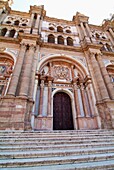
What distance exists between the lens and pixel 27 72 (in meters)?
8.23

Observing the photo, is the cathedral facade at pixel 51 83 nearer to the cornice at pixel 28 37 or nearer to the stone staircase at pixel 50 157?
the cornice at pixel 28 37

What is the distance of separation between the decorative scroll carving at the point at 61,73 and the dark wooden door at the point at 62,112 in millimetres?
1717

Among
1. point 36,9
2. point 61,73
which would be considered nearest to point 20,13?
point 36,9

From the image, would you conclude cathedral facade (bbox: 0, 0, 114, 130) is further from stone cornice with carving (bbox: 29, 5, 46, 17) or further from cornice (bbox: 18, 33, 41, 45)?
stone cornice with carving (bbox: 29, 5, 46, 17)

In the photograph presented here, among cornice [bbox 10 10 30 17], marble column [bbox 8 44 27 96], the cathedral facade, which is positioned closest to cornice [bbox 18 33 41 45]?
the cathedral facade

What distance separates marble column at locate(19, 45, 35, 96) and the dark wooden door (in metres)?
3.15

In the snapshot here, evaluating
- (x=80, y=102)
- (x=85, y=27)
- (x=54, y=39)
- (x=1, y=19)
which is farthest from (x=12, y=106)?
(x=85, y=27)

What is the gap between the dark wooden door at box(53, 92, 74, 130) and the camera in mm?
8352

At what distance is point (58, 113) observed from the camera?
8883 millimetres

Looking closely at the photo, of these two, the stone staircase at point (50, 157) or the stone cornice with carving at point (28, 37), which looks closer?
the stone staircase at point (50, 157)

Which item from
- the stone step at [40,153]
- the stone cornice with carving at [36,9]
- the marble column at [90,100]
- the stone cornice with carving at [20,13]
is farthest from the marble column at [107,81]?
the stone cornice with carving at [20,13]

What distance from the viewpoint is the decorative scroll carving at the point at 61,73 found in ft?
34.5

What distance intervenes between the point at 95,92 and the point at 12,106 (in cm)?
670

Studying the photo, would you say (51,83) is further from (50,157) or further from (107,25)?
(107,25)
